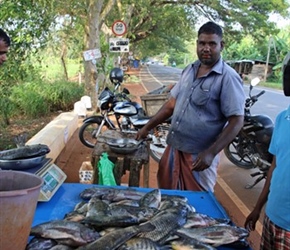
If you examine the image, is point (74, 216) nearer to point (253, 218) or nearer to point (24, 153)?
point (24, 153)

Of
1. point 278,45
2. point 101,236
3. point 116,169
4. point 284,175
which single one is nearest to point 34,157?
point 101,236

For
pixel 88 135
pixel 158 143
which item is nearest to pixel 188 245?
pixel 158 143

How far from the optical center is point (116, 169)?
3273mm

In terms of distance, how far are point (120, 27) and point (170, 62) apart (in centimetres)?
8561

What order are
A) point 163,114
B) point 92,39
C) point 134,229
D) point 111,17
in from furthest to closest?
point 111,17 → point 92,39 → point 163,114 → point 134,229

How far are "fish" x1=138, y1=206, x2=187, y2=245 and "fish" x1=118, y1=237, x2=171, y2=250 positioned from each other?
56 mm

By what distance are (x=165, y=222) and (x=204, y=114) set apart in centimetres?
134

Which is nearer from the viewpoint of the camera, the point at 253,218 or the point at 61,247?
the point at 61,247

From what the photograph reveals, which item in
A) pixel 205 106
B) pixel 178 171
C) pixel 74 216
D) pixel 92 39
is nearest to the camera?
pixel 74 216

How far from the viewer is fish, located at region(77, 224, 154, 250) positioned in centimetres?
135

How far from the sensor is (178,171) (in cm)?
295

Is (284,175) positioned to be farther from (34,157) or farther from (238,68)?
(238,68)

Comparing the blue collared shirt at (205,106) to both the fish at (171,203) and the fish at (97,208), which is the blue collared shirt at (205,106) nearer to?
the fish at (171,203)

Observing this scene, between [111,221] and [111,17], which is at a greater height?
[111,17]
